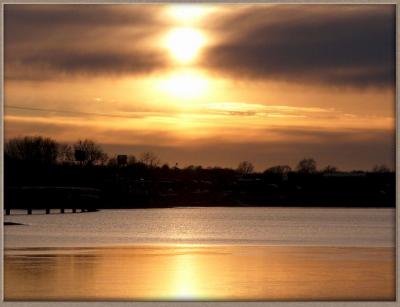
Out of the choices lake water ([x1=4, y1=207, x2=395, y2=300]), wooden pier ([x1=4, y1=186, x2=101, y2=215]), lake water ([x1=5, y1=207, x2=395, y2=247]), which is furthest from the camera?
wooden pier ([x1=4, y1=186, x2=101, y2=215])

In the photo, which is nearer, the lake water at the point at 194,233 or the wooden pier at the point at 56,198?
the lake water at the point at 194,233

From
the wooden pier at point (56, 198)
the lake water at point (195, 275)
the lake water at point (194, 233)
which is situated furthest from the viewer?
the wooden pier at point (56, 198)

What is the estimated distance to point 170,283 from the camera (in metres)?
29.3

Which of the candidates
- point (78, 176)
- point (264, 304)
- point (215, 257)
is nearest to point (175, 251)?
point (215, 257)

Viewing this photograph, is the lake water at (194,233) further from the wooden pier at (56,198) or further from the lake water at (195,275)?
the wooden pier at (56,198)

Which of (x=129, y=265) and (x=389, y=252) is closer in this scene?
(x=129, y=265)

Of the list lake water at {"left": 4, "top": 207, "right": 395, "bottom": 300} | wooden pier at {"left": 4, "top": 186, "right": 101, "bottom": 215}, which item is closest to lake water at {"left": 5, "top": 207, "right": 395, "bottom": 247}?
lake water at {"left": 4, "top": 207, "right": 395, "bottom": 300}

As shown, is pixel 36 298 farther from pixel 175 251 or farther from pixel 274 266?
pixel 175 251

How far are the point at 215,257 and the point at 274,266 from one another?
6.06 m

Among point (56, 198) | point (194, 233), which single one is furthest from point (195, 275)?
point (56, 198)

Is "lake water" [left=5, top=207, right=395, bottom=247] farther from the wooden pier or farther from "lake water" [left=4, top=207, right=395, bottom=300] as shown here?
the wooden pier

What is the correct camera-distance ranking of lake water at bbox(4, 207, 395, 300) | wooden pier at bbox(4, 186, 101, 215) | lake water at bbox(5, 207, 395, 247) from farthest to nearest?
wooden pier at bbox(4, 186, 101, 215) < lake water at bbox(5, 207, 395, 247) < lake water at bbox(4, 207, 395, 300)

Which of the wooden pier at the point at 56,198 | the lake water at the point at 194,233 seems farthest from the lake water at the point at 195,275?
the wooden pier at the point at 56,198

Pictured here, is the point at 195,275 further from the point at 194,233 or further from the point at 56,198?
the point at 56,198
